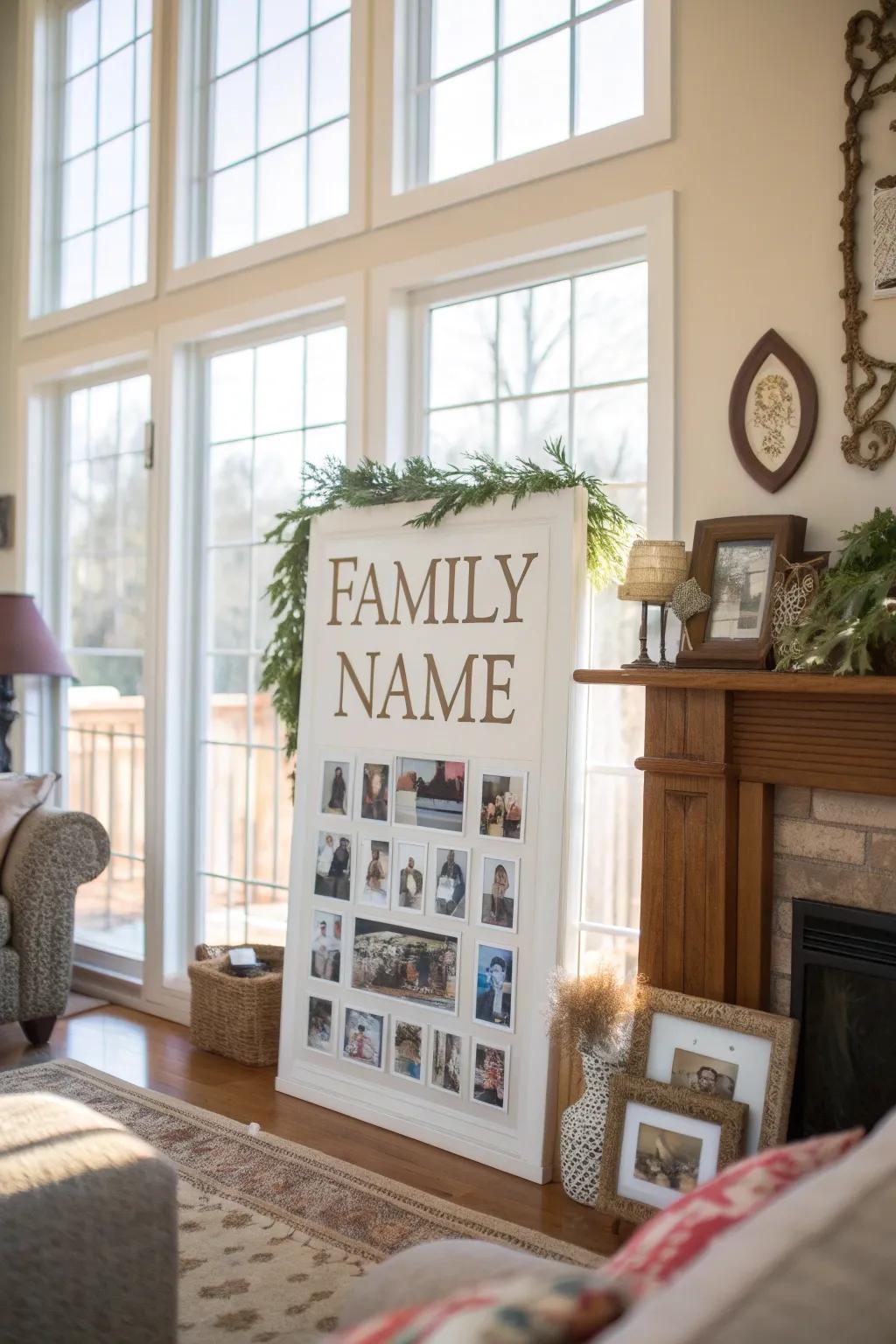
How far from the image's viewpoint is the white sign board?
312 cm

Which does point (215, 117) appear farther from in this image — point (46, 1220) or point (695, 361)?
point (46, 1220)

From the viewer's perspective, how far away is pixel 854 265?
274 cm

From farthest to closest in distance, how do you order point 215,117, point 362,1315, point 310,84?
point 215,117, point 310,84, point 362,1315

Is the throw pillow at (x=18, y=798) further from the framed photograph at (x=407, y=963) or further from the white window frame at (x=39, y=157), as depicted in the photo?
the white window frame at (x=39, y=157)

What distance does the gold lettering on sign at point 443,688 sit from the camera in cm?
332

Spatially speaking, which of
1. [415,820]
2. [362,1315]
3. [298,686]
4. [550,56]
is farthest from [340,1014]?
[550,56]

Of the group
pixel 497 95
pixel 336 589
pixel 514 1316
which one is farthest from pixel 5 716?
pixel 514 1316

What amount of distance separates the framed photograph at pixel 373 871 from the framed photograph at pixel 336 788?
0.12 meters

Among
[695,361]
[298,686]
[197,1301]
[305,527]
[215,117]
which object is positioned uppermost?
[215,117]

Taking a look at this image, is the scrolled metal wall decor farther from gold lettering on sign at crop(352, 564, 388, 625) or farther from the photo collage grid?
gold lettering on sign at crop(352, 564, 388, 625)

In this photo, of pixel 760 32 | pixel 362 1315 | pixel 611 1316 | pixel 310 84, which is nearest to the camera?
pixel 611 1316

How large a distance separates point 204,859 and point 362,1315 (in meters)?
3.42

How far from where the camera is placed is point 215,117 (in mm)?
4574

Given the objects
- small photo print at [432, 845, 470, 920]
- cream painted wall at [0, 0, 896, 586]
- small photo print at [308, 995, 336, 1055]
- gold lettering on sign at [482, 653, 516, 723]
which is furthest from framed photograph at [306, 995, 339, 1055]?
cream painted wall at [0, 0, 896, 586]
